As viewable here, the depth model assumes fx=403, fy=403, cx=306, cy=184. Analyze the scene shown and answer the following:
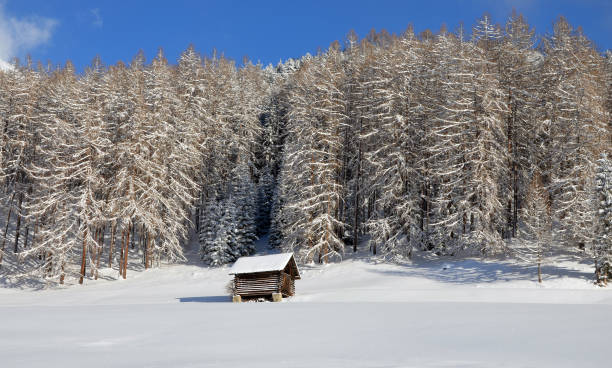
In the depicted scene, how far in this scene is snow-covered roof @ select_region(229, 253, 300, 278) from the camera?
21.8 meters

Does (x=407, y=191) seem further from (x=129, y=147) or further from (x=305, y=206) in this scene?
(x=129, y=147)

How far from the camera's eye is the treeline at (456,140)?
2836cm

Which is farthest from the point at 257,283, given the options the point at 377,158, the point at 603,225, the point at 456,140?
the point at 456,140

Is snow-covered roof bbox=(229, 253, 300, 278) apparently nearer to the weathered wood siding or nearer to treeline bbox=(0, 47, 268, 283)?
the weathered wood siding

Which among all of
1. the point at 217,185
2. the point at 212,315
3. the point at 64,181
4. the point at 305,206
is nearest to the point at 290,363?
the point at 212,315

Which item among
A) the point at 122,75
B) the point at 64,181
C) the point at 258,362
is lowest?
the point at 258,362

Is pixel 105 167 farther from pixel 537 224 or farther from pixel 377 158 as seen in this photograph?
pixel 537 224

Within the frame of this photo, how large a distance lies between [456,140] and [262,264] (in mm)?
19561

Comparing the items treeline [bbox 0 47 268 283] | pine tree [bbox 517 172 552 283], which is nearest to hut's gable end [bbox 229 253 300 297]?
treeline [bbox 0 47 268 283]

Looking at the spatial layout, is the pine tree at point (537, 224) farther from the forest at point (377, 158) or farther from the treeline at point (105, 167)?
the treeline at point (105, 167)

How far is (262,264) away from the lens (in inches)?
880

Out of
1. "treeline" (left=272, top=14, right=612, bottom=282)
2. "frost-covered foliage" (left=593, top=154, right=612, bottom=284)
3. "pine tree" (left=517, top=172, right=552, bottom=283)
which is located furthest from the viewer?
"treeline" (left=272, top=14, right=612, bottom=282)

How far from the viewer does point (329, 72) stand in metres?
34.8

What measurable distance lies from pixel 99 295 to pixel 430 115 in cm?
2857
